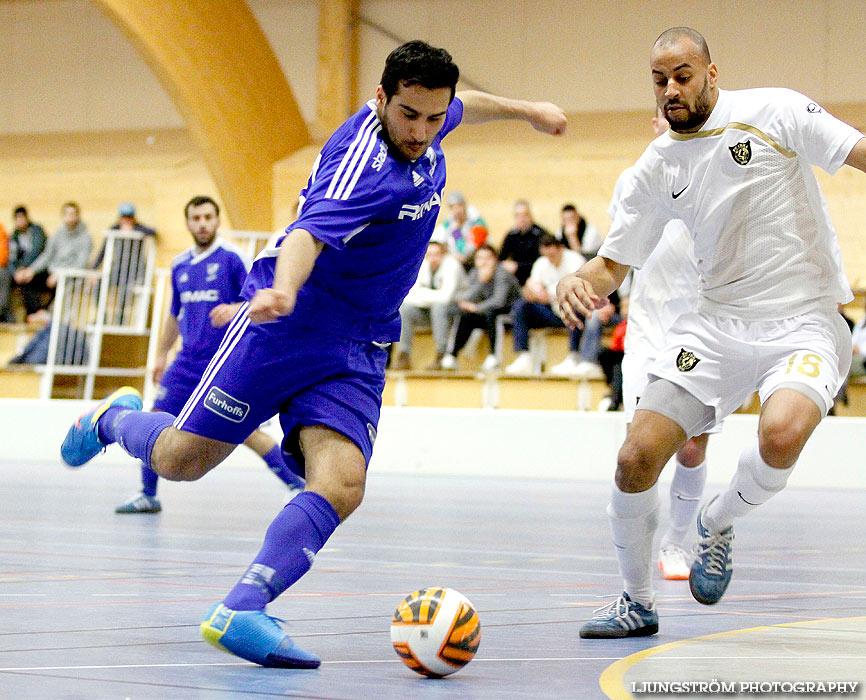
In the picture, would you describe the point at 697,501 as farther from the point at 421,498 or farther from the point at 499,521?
the point at 421,498

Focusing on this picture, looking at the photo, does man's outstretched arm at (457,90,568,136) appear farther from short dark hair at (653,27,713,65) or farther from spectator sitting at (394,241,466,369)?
spectator sitting at (394,241,466,369)

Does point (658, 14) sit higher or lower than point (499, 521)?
higher

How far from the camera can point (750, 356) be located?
4.17m

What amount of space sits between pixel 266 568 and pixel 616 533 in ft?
4.13

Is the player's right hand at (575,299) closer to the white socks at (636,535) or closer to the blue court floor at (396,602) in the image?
the white socks at (636,535)

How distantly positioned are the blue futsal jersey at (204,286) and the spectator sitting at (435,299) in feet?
19.3

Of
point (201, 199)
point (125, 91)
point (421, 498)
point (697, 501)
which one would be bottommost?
point (421, 498)

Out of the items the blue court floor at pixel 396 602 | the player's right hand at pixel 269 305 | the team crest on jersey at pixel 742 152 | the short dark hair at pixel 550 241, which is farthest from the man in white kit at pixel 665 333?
the short dark hair at pixel 550 241

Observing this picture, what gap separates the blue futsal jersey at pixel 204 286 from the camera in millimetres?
8266

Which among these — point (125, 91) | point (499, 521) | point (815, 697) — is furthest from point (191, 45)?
point (815, 697)

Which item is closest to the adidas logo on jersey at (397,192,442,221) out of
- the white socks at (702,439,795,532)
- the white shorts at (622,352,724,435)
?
the white socks at (702,439,795,532)

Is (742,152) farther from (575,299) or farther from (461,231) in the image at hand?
(461,231)

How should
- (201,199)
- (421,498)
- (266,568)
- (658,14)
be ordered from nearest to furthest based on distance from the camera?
1. (266,568)
2. (201,199)
3. (421,498)
4. (658,14)

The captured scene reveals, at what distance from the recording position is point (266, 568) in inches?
136
